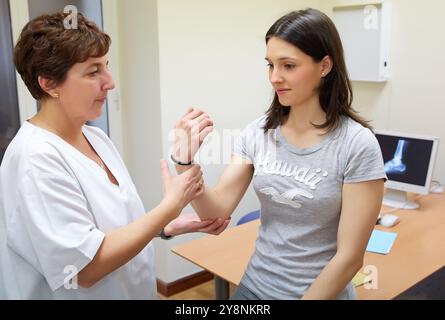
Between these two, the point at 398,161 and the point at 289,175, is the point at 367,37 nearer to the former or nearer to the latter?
the point at 398,161

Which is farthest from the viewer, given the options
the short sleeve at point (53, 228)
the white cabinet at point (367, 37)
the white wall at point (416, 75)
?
the white cabinet at point (367, 37)

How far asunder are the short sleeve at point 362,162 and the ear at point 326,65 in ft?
0.70

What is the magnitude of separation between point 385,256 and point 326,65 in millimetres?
1026

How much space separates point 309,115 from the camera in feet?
4.53

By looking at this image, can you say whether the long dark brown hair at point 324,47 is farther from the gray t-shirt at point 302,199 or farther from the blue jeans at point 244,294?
the blue jeans at point 244,294

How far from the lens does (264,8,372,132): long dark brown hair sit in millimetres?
1271

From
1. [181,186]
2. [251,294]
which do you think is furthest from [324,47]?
[251,294]

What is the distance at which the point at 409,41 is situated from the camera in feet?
9.71

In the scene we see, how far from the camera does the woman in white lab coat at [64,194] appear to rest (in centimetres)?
106

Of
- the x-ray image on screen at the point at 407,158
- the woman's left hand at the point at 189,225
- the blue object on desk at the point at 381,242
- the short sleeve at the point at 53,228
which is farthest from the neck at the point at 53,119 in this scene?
the x-ray image on screen at the point at 407,158

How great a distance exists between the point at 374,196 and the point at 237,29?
2082 mm

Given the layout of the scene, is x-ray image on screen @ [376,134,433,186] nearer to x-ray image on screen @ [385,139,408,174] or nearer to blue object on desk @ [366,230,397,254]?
x-ray image on screen @ [385,139,408,174]
